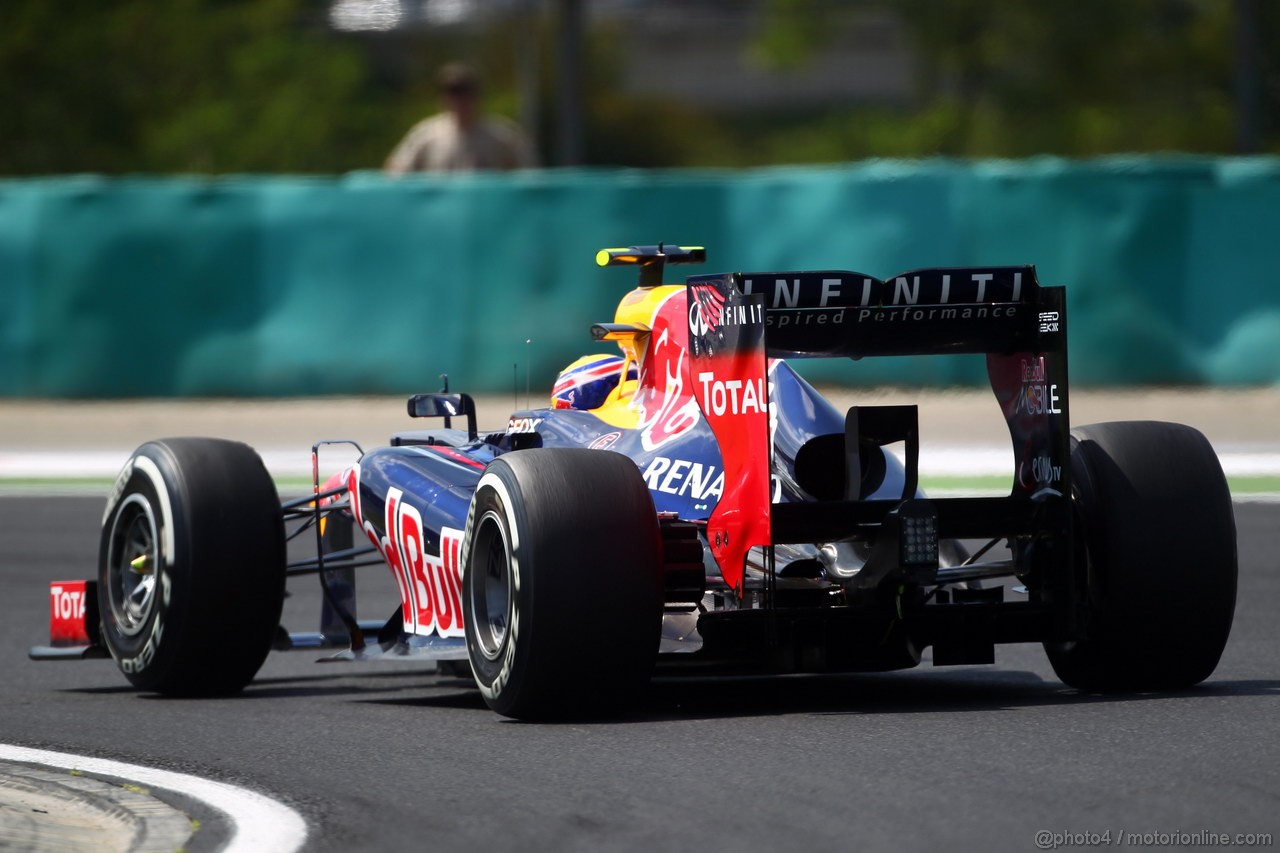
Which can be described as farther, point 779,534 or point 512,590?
point 779,534

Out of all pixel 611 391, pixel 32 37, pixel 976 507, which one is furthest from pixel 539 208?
pixel 32 37

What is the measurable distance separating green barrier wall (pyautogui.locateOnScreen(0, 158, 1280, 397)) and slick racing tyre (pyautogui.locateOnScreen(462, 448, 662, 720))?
1161 centimetres

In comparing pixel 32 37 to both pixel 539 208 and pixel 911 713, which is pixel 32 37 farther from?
pixel 911 713

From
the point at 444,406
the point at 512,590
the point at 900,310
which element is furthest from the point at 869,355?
the point at 444,406

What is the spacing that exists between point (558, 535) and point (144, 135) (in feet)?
126

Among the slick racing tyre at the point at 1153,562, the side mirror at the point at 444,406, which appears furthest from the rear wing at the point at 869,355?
the side mirror at the point at 444,406

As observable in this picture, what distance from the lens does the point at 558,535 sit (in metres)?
6.69

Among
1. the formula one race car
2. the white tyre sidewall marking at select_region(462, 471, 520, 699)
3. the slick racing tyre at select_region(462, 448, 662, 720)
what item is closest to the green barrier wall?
the formula one race car

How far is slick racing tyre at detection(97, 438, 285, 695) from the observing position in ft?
26.4

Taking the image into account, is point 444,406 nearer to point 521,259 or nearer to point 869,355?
point 869,355

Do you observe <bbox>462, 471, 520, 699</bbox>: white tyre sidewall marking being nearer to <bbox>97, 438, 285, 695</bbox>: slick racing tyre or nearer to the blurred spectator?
<bbox>97, 438, 285, 695</bbox>: slick racing tyre

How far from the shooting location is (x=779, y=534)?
6.90 meters

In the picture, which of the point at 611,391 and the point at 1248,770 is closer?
the point at 1248,770

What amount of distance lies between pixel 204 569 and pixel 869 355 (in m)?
2.55
